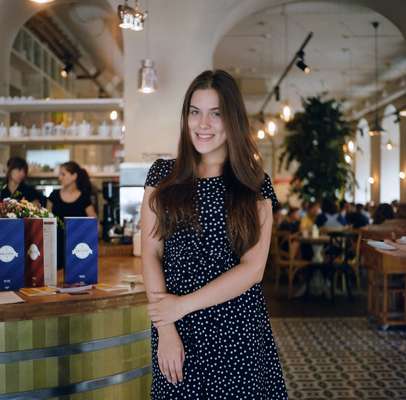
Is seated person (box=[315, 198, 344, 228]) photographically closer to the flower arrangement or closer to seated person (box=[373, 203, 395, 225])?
seated person (box=[373, 203, 395, 225])

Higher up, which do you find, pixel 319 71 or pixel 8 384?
pixel 319 71

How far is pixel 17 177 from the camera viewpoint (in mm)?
5617

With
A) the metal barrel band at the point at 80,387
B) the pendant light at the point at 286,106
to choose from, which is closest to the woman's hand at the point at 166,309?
the metal barrel band at the point at 80,387

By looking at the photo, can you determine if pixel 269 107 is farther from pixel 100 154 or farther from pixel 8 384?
pixel 8 384

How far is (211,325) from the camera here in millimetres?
1765

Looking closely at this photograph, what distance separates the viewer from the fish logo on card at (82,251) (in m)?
2.96

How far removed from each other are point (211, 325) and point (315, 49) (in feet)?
40.3

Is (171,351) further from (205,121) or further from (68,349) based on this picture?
(68,349)

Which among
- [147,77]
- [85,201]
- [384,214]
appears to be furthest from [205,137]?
[384,214]

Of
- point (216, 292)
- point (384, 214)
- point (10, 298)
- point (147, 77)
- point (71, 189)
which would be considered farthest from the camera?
point (384, 214)

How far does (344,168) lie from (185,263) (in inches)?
385

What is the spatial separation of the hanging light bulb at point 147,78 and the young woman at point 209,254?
14.6 ft

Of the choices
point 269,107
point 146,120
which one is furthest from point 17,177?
point 269,107

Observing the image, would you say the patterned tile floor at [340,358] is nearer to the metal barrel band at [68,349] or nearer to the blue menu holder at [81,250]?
the metal barrel band at [68,349]
